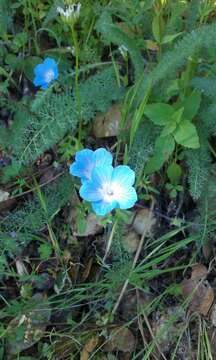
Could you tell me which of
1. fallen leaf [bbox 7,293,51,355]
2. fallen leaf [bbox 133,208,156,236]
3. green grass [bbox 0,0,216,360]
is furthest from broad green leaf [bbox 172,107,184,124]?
fallen leaf [bbox 7,293,51,355]

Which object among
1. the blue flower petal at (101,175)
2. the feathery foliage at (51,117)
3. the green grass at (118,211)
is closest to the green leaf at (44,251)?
the green grass at (118,211)

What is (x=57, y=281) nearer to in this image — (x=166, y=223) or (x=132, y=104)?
(x=166, y=223)

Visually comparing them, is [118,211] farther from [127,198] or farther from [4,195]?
[4,195]

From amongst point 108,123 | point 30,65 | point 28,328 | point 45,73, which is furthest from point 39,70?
point 28,328

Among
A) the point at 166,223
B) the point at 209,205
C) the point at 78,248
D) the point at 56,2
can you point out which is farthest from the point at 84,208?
the point at 56,2

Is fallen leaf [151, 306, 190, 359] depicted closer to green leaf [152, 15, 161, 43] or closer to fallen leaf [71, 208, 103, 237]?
fallen leaf [71, 208, 103, 237]

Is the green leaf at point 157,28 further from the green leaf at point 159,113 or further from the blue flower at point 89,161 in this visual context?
the blue flower at point 89,161
